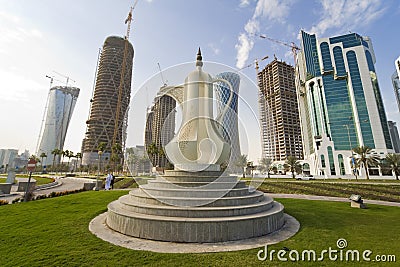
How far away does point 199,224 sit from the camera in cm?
545

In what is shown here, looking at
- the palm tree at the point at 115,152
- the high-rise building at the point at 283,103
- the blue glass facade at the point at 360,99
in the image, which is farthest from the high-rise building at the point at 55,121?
the blue glass facade at the point at 360,99

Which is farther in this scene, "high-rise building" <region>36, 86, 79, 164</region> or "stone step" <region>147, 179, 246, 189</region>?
"high-rise building" <region>36, 86, 79, 164</region>

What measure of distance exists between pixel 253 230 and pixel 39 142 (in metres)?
149

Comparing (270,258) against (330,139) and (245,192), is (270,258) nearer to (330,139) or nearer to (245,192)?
(245,192)

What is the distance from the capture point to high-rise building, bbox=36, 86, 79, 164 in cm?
11638

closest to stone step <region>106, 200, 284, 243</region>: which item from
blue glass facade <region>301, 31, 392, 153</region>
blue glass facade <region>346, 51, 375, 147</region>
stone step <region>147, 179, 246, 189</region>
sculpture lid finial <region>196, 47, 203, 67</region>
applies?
stone step <region>147, 179, 246, 189</region>

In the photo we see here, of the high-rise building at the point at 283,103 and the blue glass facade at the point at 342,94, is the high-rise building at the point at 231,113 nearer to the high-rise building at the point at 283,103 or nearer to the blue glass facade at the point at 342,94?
the blue glass facade at the point at 342,94

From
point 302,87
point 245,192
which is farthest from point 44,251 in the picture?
point 302,87

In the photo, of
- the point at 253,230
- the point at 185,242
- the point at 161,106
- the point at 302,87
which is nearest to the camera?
the point at 185,242

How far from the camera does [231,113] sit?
9352mm

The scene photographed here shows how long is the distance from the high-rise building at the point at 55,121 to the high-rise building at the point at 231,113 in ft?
453

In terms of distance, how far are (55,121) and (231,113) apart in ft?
468

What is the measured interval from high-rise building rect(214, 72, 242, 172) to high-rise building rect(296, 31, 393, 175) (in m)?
64.6

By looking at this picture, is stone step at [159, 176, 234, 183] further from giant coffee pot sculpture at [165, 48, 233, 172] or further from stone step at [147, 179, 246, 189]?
giant coffee pot sculpture at [165, 48, 233, 172]
